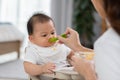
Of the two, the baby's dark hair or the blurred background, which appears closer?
the baby's dark hair

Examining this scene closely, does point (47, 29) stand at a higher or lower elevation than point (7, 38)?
higher

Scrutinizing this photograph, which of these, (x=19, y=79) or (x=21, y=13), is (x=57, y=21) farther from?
(x=19, y=79)

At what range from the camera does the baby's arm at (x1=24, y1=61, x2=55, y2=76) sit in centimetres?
146

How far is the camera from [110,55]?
3.40ft

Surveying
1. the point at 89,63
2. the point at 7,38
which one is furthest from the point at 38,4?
the point at 89,63

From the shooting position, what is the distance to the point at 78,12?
17.0ft

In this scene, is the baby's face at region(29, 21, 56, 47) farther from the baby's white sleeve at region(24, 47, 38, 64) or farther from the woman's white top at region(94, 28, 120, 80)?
the woman's white top at region(94, 28, 120, 80)

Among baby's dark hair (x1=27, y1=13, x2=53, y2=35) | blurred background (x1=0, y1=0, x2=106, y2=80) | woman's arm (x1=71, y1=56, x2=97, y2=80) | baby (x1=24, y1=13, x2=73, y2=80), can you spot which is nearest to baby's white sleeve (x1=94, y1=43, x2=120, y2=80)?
woman's arm (x1=71, y1=56, x2=97, y2=80)

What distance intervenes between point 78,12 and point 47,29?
358cm

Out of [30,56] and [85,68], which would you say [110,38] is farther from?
[30,56]

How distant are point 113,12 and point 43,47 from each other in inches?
29.9

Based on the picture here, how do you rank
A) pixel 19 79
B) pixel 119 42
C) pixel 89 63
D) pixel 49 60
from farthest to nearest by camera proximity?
pixel 19 79 < pixel 49 60 < pixel 89 63 < pixel 119 42

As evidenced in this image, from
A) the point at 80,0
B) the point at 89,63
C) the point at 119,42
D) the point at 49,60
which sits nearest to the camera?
the point at 119,42

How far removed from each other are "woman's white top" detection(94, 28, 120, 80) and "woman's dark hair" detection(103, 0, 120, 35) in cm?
6
